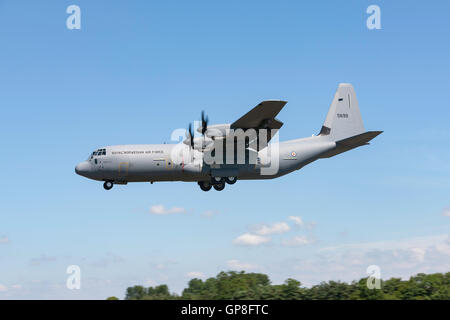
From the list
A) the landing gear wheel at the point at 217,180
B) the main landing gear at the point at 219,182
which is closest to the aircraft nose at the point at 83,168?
the main landing gear at the point at 219,182

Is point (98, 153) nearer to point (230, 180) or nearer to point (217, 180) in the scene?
point (217, 180)

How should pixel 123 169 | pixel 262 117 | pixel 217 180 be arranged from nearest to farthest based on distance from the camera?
1. pixel 262 117
2. pixel 123 169
3. pixel 217 180

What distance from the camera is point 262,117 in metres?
31.3

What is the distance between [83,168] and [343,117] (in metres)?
17.1

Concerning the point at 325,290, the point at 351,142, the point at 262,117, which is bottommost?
the point at 325,290

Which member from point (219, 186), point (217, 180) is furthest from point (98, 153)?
point (219, 186)

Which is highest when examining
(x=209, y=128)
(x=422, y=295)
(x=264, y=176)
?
(x=209, y=128)

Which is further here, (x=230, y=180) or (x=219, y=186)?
(x=219, y=186)

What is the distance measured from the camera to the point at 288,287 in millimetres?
51188

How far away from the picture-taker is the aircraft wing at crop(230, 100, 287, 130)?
98.1 ft
